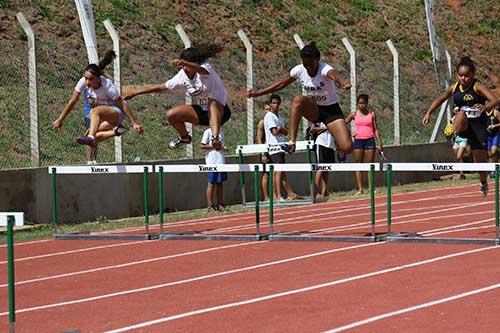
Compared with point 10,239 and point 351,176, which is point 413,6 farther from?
point 10,239

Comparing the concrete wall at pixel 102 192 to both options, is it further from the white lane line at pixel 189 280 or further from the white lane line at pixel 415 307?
the white lane line at pixel 415 307

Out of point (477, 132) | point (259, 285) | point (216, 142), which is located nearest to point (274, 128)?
point (477, 132)

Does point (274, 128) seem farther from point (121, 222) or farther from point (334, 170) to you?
point (334, 170)

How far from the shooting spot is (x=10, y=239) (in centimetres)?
827

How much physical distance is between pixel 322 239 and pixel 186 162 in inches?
278

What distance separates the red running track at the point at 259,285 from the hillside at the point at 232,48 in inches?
231

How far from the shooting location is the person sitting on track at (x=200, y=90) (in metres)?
15.5

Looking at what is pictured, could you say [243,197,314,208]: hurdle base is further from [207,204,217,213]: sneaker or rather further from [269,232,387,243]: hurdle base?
[269,232,387,243]: hurdle base

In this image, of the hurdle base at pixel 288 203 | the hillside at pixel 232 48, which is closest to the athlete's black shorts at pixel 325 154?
the hurdle base at pixel 288 203

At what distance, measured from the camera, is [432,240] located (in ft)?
46.3

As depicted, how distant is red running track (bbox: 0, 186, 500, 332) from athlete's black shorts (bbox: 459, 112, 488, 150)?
3.28ft

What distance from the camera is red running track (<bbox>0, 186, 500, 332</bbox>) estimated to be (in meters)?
9.41

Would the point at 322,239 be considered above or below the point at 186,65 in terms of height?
below

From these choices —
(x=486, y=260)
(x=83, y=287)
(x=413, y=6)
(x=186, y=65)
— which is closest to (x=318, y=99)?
(x=186, y=65)
